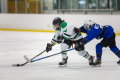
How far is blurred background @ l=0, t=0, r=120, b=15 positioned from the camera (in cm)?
1130

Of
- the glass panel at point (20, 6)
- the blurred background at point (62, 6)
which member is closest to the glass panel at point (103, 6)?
the blurred background at point (62, 6)

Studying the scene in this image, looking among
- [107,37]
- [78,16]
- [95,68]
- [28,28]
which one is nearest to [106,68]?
[95,68]

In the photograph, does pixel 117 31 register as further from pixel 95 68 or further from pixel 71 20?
pixel 95 68

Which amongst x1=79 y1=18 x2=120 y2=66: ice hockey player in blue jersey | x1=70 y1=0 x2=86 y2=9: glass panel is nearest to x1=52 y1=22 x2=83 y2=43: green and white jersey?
x1=79 y1=18 x2=120 y2=66: ice hockey player in blue jersey

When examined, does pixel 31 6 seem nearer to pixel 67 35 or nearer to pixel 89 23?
pixel 67 35

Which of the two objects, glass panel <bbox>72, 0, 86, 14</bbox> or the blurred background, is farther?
glass panel <bbox>72, 0, 86, 14</bbox>

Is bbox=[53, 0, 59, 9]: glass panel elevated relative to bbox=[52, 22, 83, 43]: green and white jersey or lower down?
elevated

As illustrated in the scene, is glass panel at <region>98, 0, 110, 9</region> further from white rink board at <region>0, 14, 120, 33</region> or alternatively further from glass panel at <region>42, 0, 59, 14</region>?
glass panel at <region>42, 0, 59, 14</region>

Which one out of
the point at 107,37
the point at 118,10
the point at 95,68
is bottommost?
the point at 95,68

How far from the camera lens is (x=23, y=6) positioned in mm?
12719

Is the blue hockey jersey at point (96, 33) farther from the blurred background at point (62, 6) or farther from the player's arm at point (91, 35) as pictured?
the blurred background at point (62, 6)

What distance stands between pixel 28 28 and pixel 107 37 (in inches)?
293

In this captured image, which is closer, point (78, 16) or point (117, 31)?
point (117, 31)

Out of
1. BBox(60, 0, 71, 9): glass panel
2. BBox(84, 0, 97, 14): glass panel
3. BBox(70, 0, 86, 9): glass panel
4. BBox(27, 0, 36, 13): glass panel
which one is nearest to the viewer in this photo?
BBox(84, 0, 97, 14): glass panel
